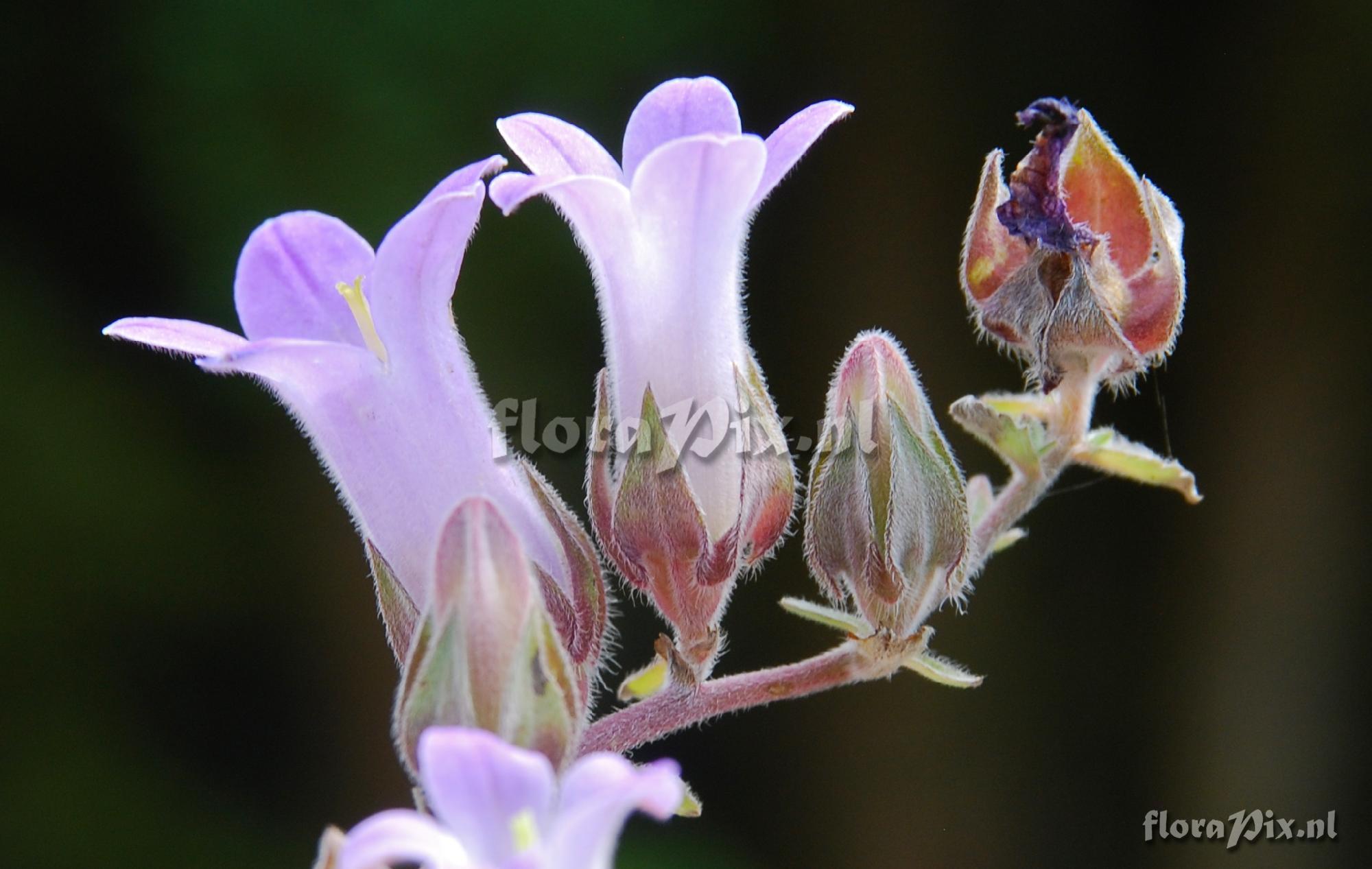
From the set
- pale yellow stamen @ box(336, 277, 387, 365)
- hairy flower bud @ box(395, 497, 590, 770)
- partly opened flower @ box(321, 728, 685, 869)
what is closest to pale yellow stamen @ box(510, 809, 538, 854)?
partly opened flower @ box(321, 728, 685, 869)

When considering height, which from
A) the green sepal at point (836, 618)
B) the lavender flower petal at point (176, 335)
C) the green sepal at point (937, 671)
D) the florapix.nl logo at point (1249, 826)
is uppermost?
the lavender flower petal at point (176, 335)

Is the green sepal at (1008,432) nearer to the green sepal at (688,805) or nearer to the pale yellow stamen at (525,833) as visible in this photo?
the green sepal at (688,805)

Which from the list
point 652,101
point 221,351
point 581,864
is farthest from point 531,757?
point 652,101

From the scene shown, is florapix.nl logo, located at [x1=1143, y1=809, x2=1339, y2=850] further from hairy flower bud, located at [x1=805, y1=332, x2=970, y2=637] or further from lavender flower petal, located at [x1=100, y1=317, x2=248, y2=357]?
lavender flower petal, located at [x1=100, y1=317, x2=248, y2=357]

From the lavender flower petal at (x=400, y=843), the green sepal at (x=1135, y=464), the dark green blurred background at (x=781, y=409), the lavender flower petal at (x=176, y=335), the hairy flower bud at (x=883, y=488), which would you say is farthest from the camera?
the dark green blurred background at (x=781, y=409)

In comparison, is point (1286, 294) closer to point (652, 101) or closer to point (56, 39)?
point (652, 101)

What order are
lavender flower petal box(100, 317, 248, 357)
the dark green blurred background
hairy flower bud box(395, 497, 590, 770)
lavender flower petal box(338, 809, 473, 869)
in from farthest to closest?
the dark green blurred background, lavender flower petal box(100, 317, 248, 357), hairy flower bud box(395, 497, 590, 770), lavender flower petal box(338, 809, 473, 869)

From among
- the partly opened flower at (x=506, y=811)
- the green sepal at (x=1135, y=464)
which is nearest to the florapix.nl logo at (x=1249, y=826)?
the green sepal at (x=1135, y=464)
